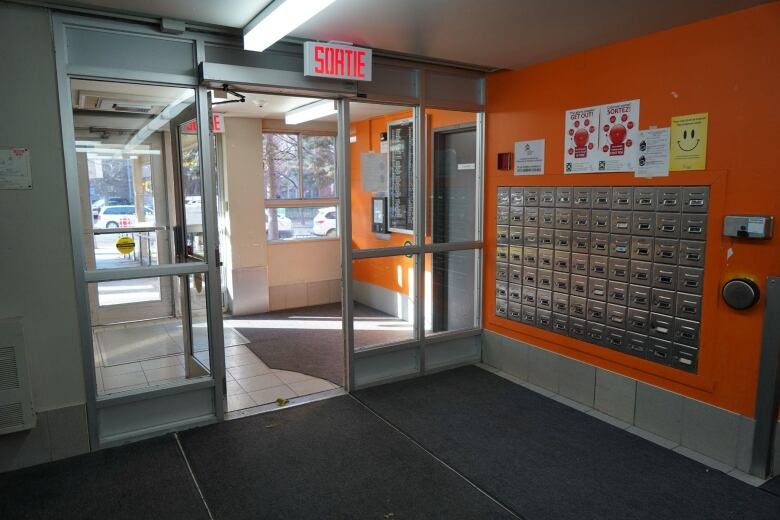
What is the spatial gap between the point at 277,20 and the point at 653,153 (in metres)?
2.32

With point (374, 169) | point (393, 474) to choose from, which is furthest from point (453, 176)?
point (393, 474)

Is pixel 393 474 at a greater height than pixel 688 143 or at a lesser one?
lesser

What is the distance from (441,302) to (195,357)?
2105mm

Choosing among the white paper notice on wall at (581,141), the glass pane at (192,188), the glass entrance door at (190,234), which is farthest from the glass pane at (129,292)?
the white paper notice on wall at (581,141)

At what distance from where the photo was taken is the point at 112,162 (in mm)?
4344

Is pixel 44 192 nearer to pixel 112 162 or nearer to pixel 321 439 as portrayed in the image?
pixel 112 162

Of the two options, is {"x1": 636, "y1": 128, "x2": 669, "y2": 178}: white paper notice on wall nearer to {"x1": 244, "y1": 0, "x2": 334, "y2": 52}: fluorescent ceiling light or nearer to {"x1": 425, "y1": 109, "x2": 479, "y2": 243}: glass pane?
{"x1": 425, "y1": 109, "x2": 479, "y2": 243}: glass pane

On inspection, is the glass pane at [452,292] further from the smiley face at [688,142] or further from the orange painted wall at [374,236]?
the smiley face at [688,142]

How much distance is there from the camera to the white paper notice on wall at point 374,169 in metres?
4.29

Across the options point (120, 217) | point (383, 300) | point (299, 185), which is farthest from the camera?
point (299, 185)

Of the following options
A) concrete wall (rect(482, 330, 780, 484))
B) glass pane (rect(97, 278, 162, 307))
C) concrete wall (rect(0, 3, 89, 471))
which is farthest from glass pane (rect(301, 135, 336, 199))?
concrete wall (rect(0, 3, 89, 471))

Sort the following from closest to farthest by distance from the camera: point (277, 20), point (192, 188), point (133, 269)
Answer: point (277, 20) < point (133, 269) < point (192, 188)

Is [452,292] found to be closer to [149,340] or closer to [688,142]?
[688,142]

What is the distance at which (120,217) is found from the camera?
4.68 meters
